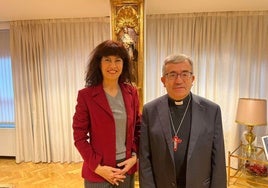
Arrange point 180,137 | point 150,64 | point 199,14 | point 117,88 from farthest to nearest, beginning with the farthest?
point 150,64, point 199,14, point 117,88, point 180,137

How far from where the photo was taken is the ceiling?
279 centimetres

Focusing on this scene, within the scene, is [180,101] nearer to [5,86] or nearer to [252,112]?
[252,112]

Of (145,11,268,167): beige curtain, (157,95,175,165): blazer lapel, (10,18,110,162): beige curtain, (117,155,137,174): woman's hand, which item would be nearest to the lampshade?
(145,11,268,167): beige curtain

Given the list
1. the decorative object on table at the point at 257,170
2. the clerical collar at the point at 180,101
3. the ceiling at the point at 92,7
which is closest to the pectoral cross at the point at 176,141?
the clerical collar at the point at 180,101

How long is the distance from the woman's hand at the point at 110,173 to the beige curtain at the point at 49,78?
255cm

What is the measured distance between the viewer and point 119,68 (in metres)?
1.47

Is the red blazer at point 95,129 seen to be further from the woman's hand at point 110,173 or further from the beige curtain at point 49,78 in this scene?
the beige curtain at point 49,78

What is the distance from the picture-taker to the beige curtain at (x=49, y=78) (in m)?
3.73

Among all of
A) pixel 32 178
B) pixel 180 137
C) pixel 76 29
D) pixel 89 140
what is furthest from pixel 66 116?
pixel 180 137

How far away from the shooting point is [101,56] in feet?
4.81

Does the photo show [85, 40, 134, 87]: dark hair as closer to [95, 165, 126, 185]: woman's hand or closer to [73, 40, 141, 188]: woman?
[73, 40, 141, 188]: woman

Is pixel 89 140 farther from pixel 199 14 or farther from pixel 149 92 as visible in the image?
pixel 199 14

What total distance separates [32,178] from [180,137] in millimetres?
2834

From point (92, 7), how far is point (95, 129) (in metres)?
2.02
